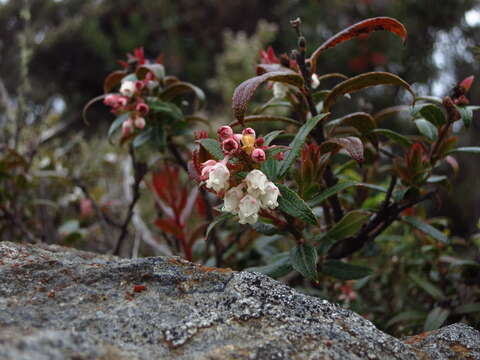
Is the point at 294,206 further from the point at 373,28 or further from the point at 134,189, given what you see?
the point at 134,189

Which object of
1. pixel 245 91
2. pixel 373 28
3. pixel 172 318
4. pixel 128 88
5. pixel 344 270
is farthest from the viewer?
pixel 128 88

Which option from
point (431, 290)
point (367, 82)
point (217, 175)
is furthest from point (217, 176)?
point (431, 290)

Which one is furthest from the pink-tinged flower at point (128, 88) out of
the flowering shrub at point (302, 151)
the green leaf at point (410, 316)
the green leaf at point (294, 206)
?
the green leaf at point (410, 316)

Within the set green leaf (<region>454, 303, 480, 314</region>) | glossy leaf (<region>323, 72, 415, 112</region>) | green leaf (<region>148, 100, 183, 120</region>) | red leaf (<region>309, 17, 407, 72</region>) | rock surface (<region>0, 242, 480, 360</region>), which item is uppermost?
red leaf (<region>309, 17, 407, 72</region>)

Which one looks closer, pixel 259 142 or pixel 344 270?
pixel 259 142

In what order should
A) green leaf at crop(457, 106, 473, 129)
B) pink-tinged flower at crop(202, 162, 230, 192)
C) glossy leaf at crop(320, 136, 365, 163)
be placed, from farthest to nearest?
green leaf at crop(457, 106, 473, 129) < glossy leaf at crop(320, 136, 365, 163) < pink-tinged flower at crop(202, 162, 230, 192)

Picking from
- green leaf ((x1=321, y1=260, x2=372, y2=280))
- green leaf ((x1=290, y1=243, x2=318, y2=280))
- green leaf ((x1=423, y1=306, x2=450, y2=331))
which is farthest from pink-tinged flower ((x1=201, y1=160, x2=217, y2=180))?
green leaf ((x1=423, y1=306, x2=450, y2=331))

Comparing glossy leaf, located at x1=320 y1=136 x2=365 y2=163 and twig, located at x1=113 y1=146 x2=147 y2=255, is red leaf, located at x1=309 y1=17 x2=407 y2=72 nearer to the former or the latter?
glossy leaf, located at x1=320 y1=136 x2=365 y2=163

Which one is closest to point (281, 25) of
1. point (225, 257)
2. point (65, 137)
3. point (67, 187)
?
point (65, 137)
